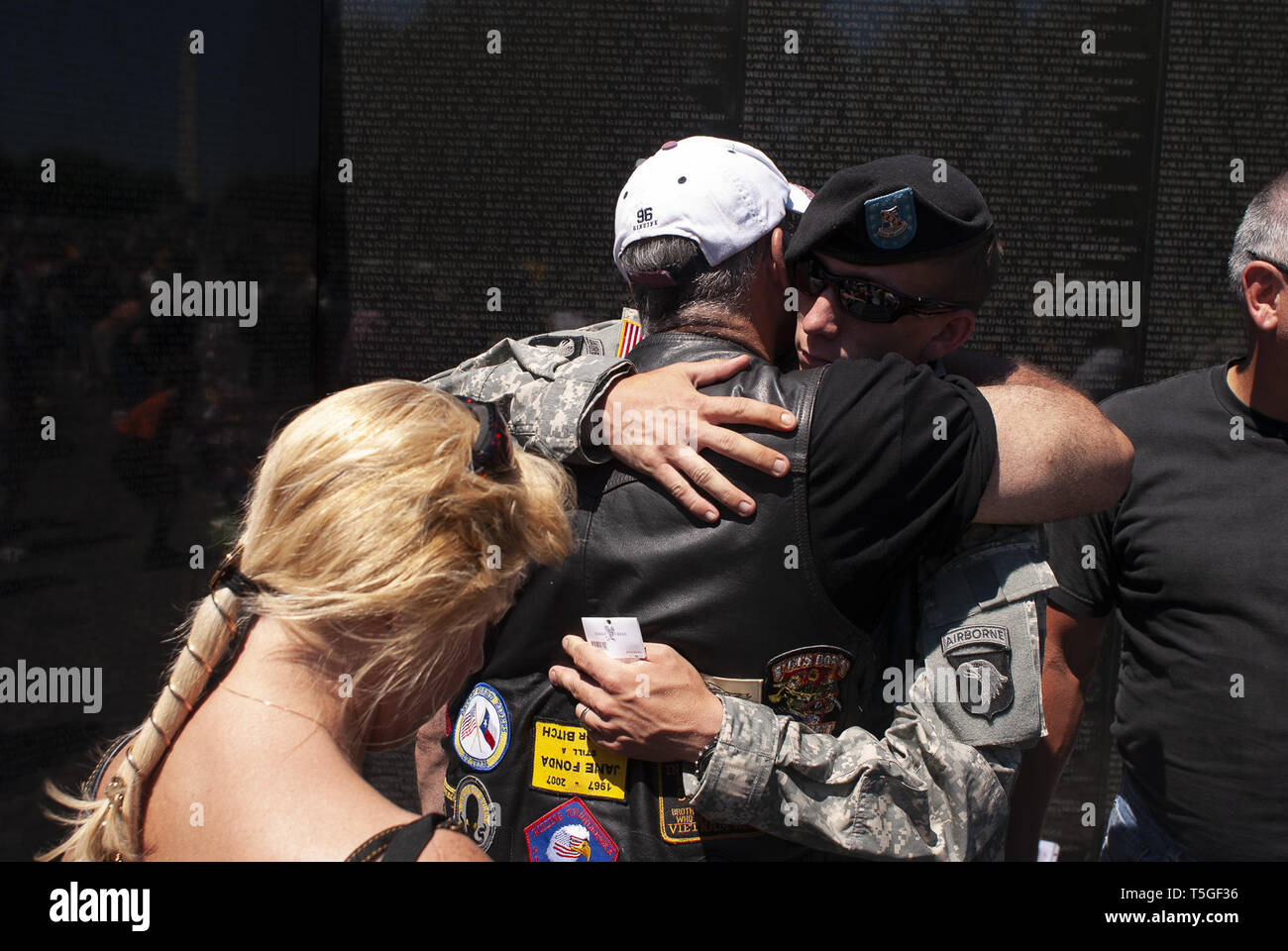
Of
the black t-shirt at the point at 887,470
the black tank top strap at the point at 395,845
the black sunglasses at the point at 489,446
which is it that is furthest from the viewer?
the black t-shirt at the point at 887,470

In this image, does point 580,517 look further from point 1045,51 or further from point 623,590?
point 1045,51

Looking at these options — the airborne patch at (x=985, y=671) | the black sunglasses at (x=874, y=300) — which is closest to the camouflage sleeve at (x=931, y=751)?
the airborne patch at (x=985, y=671)

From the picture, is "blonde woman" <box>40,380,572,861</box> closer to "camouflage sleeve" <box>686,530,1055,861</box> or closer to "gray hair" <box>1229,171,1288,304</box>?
"camouflage sleeve" <box>686,530,1055,861</box>

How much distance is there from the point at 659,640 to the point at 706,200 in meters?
0.76

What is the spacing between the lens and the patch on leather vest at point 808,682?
169 cm

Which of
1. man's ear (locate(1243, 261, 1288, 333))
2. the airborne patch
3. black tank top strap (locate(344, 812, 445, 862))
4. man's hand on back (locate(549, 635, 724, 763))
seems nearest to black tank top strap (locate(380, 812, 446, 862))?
black tank top strap (locate(344, 812, 445, 862))

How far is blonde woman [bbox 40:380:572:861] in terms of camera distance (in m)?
1.29

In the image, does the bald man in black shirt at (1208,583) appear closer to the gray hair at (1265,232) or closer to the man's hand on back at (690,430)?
the gray hair at (1265,232)

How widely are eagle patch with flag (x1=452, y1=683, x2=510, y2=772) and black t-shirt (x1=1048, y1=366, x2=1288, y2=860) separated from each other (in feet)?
4.36

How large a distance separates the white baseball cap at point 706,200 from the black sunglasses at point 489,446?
0.50m

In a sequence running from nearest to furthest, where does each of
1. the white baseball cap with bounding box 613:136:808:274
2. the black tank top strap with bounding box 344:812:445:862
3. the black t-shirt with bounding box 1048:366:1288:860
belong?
1. the black tank top strap with bounding box 344:812:445:862
2. the white baseball cap with bounding box 613:136:808:274
3. the black t-shirt with bounding box 1048:366:1288:860

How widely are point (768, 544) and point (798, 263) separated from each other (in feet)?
1.89

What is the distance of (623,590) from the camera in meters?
1.70
